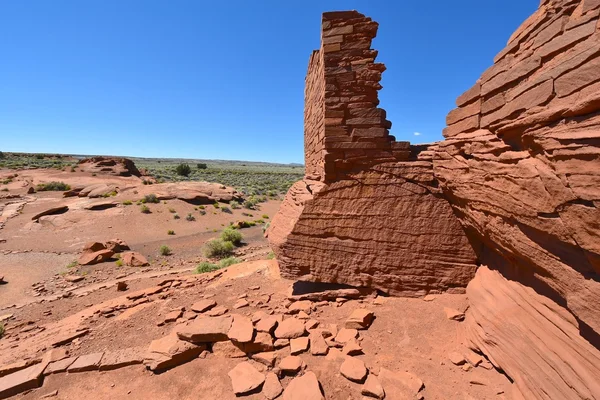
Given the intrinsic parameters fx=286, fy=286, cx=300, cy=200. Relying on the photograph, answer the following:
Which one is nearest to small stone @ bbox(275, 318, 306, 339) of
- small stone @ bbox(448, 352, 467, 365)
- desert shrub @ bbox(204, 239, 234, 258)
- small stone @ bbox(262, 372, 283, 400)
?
small stone @ bbox(262, 372, 283, 400)

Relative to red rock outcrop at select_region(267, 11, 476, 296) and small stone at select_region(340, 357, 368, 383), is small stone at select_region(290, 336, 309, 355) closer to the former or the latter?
small stone at select_region(340, 357, 368, 383)

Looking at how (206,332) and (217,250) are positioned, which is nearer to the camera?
(206,332)

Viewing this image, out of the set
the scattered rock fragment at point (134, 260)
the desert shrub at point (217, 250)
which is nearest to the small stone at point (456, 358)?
the desert shrub at point (217, 250)

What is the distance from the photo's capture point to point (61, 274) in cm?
1220

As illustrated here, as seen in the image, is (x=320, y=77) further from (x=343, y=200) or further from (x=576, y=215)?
(x=576, y=215)

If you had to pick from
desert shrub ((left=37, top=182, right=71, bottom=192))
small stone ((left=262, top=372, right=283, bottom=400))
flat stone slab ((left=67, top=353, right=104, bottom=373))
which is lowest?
flat stone slab ((left=67, top=353, right=104, bottom=373))

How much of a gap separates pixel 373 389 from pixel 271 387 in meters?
1.38

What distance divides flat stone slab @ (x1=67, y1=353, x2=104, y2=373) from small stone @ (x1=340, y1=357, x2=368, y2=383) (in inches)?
166

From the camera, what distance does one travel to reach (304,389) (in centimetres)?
382

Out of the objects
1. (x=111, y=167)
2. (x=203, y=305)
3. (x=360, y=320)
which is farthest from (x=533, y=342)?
(x=111, y=167)

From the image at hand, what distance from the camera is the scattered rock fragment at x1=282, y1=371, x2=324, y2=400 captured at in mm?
3719

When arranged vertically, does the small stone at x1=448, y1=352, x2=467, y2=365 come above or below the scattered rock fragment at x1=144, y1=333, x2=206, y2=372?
above

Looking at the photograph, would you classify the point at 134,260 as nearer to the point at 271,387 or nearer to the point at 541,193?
the point at 271,387

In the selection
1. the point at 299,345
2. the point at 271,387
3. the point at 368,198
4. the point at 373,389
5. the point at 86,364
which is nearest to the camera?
the point at 373,389
